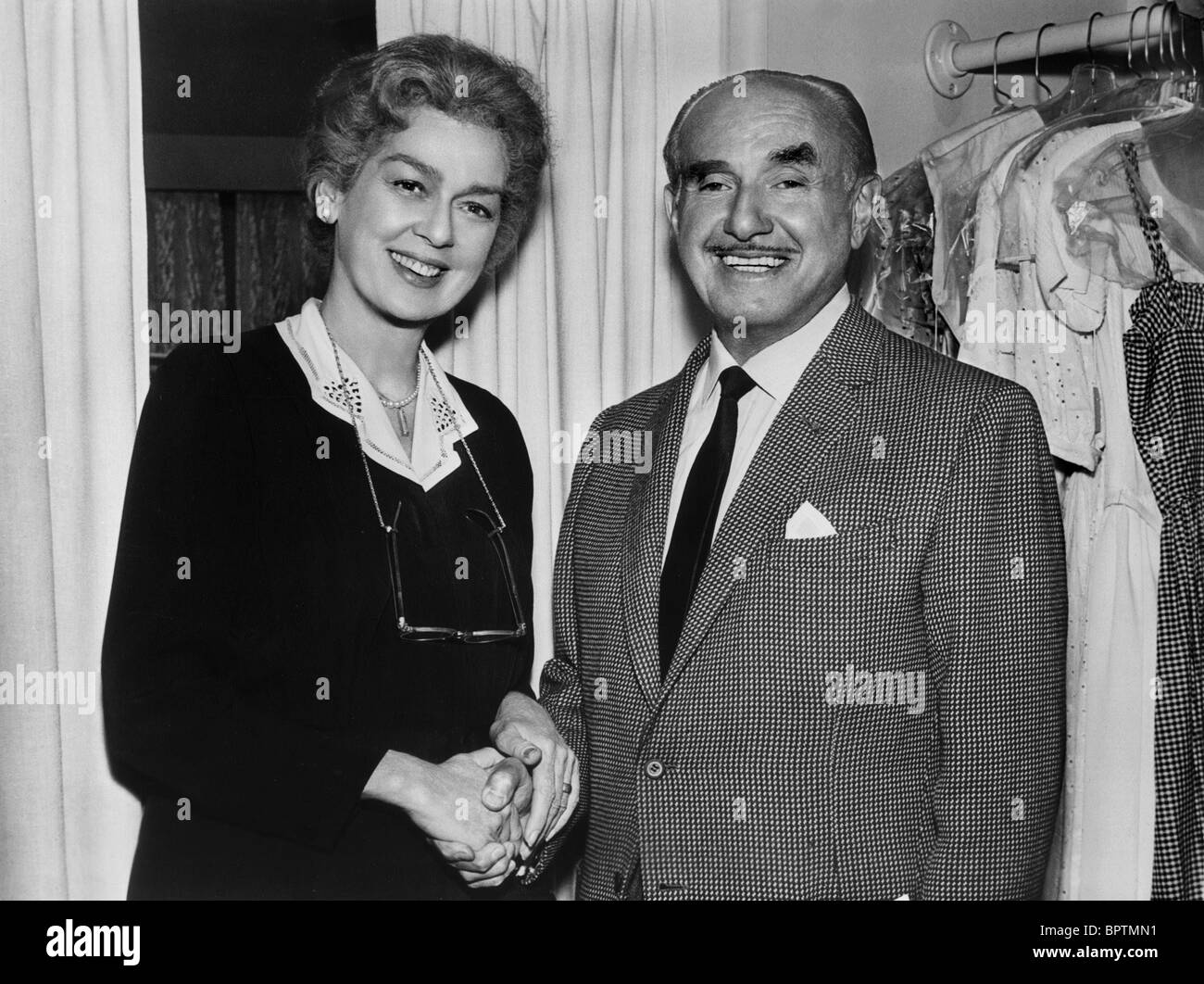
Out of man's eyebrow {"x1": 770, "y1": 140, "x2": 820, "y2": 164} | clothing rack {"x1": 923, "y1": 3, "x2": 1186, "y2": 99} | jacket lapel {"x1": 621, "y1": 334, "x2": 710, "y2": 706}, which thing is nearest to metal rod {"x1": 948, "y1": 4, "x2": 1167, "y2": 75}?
clothing rack {"x1": 923, "y1": 3, "x2": 1186, "y2": 99}

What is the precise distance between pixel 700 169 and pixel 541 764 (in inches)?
27.9

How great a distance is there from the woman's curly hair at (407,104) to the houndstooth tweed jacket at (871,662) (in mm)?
491

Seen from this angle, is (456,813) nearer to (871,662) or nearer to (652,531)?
(652,531)

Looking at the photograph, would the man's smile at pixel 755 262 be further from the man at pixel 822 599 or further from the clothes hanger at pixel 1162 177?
the clothes hanger at pixel 1162 177

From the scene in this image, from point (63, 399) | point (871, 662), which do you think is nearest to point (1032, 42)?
point (871, 662)

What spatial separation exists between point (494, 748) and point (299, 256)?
0.65 m

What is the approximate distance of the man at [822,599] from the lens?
48.9 inches

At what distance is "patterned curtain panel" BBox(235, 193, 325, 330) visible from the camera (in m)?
1.51

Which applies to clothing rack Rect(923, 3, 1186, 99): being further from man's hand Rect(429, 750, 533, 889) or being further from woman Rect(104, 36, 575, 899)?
man's hand Rect(429, 750, 533, 889)

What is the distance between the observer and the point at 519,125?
1.51 m

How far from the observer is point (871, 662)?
1.26 m

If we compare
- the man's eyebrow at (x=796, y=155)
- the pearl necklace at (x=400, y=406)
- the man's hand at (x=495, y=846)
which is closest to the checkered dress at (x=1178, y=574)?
the man's eyebrow at (x=796, y=155)
